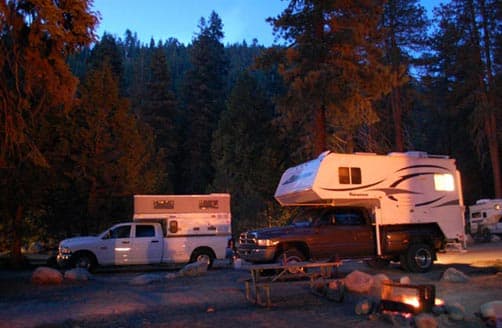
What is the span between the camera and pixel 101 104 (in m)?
23.0

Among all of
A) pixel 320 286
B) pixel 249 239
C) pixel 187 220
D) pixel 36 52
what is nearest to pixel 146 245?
pixel 187 220

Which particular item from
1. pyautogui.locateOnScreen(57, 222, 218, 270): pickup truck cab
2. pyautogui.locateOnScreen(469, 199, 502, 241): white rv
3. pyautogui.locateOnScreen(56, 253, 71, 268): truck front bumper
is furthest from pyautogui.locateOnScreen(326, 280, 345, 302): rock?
pyautogui.locateOnScreen(469, 199, 502, 241): white rv

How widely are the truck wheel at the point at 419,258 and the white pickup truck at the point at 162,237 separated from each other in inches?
255

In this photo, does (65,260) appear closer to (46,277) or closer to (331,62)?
(46,277)

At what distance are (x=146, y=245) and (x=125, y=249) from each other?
2.28 ft

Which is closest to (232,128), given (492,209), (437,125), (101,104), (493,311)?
(101,104)

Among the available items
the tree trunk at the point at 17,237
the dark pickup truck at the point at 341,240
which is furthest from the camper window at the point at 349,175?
the tree trunk at the point at 17,237

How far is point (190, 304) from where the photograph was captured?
10047 millimetres

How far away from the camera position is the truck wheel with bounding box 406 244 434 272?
14828 millimetres

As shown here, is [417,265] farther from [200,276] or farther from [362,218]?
[200,276]

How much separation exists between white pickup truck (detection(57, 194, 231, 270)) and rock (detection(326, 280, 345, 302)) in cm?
819

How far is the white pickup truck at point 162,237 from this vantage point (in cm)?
1752

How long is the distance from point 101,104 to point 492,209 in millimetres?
20486

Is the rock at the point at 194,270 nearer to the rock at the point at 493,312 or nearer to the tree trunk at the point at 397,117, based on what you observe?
the rock at the point at 493,312
